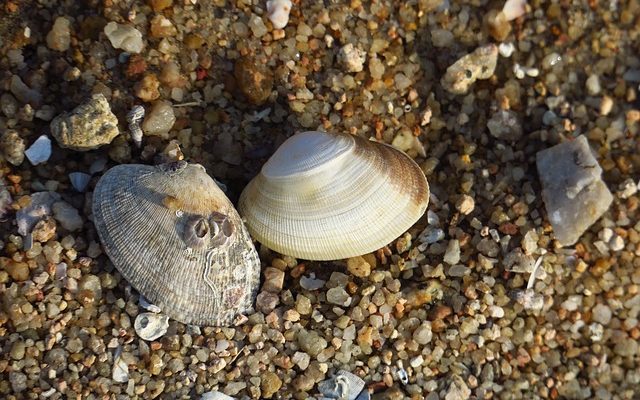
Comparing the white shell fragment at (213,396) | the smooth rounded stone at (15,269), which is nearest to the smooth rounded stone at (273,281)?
the white shell fragment at (213,396)

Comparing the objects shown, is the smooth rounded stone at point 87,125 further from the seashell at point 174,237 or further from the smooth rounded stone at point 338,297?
the smooth rounded stone at point 338,297

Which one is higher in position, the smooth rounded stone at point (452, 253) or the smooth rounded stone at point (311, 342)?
the smooth rounded stone at point (452, 253)

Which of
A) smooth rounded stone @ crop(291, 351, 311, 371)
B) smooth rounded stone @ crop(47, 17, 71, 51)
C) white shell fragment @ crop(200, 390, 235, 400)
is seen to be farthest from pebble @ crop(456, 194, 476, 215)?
smooth rounded stone @ crop(47, 17, 71, 51)

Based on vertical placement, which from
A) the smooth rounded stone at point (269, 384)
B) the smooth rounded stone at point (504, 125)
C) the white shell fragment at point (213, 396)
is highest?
the smooth rounded stone at point (504, 125)

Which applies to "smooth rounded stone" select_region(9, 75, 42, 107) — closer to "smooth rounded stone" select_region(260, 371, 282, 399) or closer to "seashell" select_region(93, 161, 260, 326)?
"seashell" select_region(93, 161, 260, 326)

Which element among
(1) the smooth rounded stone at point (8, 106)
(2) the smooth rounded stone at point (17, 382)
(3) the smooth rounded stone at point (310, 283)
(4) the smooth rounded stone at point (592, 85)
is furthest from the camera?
(4) the smooth rounded stone at point (592, 85)

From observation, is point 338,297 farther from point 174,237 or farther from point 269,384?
point 174,237

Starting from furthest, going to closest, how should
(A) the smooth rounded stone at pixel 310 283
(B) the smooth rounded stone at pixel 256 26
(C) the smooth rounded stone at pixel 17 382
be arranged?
(B) the smooth rounded stone at pixel 256 26 → (A) the smooth rounded stone at pixel 310 283 → (C) the smooth rounded stone at pixel 17 382

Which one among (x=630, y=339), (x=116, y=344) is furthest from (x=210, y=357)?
(x=630, y=339)
